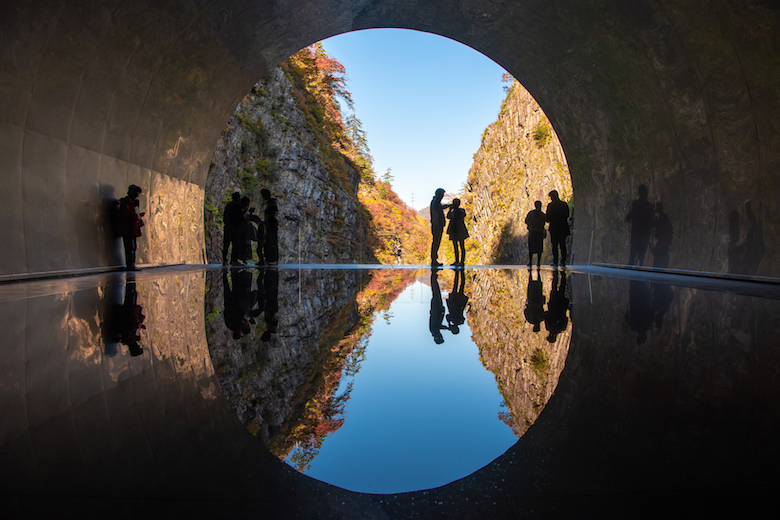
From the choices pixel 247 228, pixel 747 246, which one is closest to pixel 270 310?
pixel 747 246

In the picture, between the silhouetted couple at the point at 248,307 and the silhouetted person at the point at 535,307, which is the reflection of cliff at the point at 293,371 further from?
the silhouetted person at the point at 535,307

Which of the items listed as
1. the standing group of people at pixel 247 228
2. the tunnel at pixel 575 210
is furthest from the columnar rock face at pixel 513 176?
the standing group of people at pixel 247 228

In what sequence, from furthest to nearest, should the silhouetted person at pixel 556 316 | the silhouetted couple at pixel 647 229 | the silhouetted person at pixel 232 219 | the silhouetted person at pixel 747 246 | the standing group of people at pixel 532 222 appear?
the standing group of people at pixel 532 222 < the silhouetted person at pixel 232 219 < the silhouetted couple at pixel 647 229 < the silhouetted person at pixel 747 246 < the silhouetted person at pixel 556 316

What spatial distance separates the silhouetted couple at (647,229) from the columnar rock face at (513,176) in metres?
9.44

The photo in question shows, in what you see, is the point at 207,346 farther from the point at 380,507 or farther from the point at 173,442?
the point at 380,507

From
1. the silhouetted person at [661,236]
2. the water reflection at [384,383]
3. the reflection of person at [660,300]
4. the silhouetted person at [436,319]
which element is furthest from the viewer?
the silhouetted person at [661,236]

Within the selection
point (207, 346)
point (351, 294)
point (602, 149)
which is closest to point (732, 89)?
point (602, 149)

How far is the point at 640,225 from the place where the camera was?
9820 millimetres

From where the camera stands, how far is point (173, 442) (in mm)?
1341

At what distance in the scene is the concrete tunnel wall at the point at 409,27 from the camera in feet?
20.5

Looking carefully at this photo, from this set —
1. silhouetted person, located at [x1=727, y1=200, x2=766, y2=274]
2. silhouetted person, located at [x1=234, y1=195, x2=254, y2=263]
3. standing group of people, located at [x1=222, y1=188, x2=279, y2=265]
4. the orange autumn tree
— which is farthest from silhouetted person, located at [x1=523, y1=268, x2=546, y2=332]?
the orange autumn tree

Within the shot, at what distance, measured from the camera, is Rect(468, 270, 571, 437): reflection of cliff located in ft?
5.54

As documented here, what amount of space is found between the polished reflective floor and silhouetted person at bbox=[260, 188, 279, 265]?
8.31 metres

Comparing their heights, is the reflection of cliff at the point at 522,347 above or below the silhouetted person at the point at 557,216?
below
